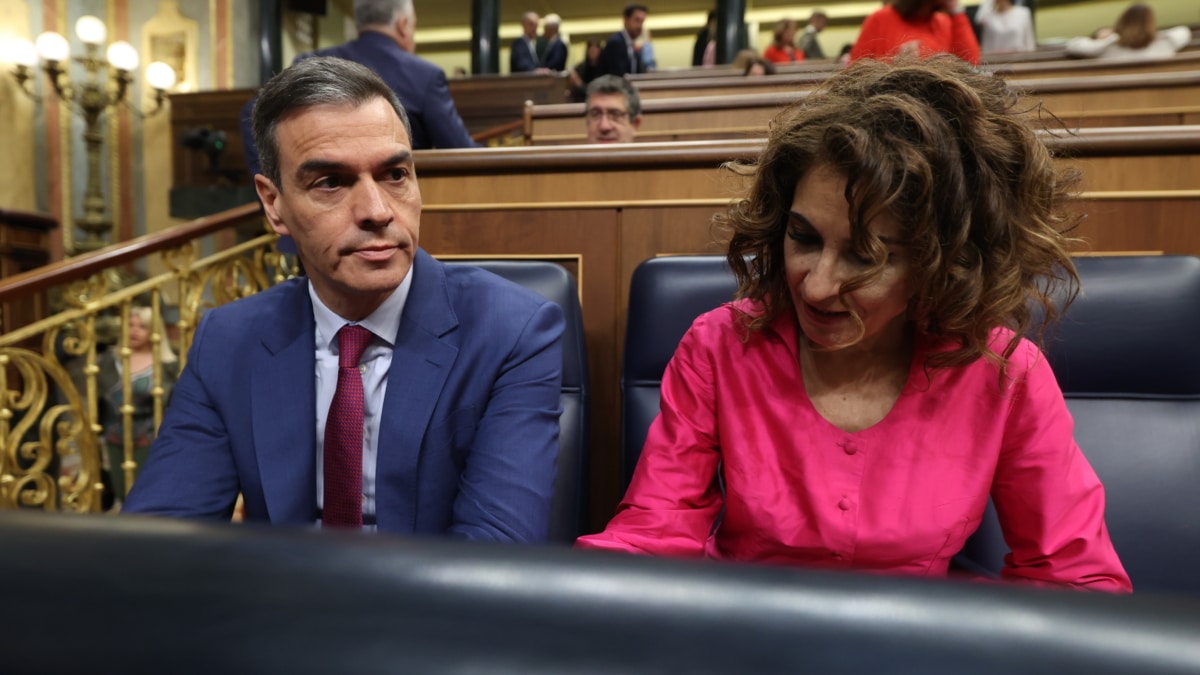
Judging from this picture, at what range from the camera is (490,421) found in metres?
1.00

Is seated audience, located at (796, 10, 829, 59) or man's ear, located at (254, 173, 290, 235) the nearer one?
man's ear, located at (254, 173, 290, 235)

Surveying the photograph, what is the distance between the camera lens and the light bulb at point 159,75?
6.35 metres

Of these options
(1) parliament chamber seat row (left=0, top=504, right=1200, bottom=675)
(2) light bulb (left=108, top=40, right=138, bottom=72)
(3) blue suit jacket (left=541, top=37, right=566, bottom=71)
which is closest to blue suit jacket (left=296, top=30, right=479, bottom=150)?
(1) parliament chamber seat row (left=0, top=504, right=1200, bottom=675)

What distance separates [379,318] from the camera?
1.05m

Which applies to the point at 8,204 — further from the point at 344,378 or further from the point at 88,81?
the point at 344,378

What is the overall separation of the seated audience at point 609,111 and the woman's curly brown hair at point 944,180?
6.49ft

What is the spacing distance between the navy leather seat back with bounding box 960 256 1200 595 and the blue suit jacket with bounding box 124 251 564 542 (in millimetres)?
639

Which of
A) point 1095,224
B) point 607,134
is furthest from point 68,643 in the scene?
point 607,134

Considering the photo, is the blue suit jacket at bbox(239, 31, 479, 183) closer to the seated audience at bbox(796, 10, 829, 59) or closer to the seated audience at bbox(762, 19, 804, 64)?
the seated audience at bbox(762, 19, 804, 64)

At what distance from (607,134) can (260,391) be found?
1.98 meters

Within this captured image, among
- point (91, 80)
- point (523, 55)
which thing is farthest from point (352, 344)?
point (523, 55)

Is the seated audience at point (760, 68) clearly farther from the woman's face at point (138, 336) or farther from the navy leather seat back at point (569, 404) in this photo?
→ the navy leather seat back at point (569, 404)

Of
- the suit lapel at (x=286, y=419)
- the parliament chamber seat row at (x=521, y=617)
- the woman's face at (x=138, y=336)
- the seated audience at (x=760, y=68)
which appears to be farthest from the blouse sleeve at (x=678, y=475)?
the seated audience at (x=760, y=68)

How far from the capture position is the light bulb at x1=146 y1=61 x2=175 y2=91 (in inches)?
250
